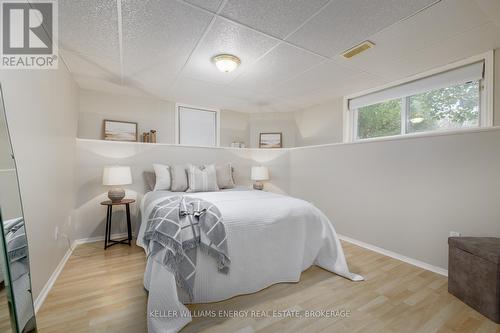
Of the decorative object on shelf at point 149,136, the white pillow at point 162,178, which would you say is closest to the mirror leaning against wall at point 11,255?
the white pillow at point 162,178

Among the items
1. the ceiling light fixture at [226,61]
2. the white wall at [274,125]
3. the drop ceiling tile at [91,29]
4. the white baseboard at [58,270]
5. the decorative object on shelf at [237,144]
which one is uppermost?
the drop ceiling tile at [91,29]

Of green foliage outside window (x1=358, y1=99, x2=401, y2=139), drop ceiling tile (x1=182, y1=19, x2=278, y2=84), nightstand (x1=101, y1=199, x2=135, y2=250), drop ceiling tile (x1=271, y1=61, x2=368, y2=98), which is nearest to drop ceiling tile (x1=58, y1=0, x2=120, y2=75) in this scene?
drop ceiling tile (x1=182, y1=19, x2=278, y2=84)

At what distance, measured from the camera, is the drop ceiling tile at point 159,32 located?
5.35 feet

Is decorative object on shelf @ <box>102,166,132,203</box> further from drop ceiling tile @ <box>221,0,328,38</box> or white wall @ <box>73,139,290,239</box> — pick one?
drop ceiling tile @ <box>221,0,328,38</box>

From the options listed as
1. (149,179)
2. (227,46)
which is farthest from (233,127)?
(227,46)

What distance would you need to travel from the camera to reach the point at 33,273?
1538mm

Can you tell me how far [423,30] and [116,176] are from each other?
11.7 ft

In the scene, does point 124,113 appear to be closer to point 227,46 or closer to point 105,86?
point 105,86

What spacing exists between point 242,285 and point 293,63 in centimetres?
233

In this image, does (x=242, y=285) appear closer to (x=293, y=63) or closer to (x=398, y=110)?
(x=293, y=63)

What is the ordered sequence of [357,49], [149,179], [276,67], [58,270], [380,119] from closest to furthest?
[58,270], [357,49], [276,67], [149,179], [380,119]

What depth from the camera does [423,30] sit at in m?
1.89

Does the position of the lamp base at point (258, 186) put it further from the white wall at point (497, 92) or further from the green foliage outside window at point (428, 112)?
the white wall at point (497, 92)

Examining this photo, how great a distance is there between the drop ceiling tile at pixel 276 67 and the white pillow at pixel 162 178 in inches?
62.3
